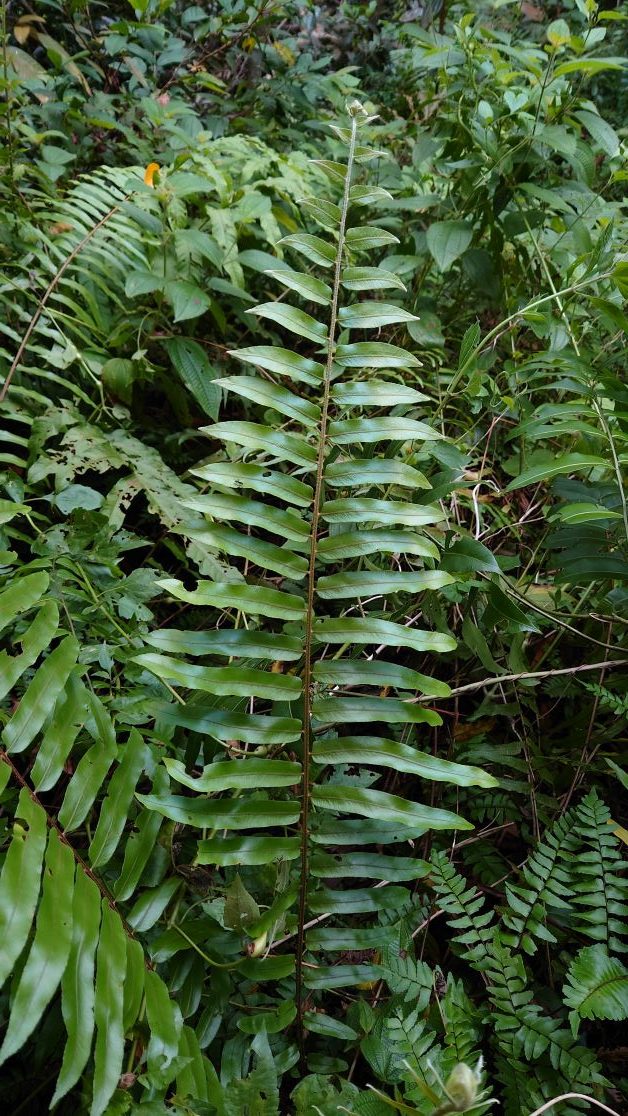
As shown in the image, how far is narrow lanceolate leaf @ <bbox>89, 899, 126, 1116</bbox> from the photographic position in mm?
855

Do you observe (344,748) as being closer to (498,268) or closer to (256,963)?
(256,963)

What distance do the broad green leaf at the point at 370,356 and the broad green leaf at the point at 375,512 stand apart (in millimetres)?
215

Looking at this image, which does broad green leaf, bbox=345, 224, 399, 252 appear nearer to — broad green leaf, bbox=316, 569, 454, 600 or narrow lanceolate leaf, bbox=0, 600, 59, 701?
broad green leaf, bbox=316, 569, 454, 600

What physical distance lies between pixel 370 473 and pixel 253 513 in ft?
0.63

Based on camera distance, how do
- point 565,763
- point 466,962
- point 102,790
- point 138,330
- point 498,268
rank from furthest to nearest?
point 498,268 → point 138,330 → point 565,763 → point 466,962 → point 102,790

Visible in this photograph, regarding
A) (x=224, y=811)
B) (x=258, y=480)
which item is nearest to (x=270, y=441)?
(x=258, y=480)

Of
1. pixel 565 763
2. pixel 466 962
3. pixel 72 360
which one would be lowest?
pixel 466 962

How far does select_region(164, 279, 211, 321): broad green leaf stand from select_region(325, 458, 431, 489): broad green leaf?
899 mm

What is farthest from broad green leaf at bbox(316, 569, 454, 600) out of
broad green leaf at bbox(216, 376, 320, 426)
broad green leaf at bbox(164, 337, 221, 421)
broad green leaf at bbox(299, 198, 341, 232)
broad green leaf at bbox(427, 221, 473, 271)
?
broad green leaf at bbox(427, 221, 473, 271)

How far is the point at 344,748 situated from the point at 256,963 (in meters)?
0.34

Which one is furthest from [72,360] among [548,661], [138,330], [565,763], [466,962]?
[466,962]

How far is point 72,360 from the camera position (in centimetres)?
179

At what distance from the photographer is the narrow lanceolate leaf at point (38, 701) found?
101 centimetres

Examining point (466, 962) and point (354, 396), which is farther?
point (466, 962)
